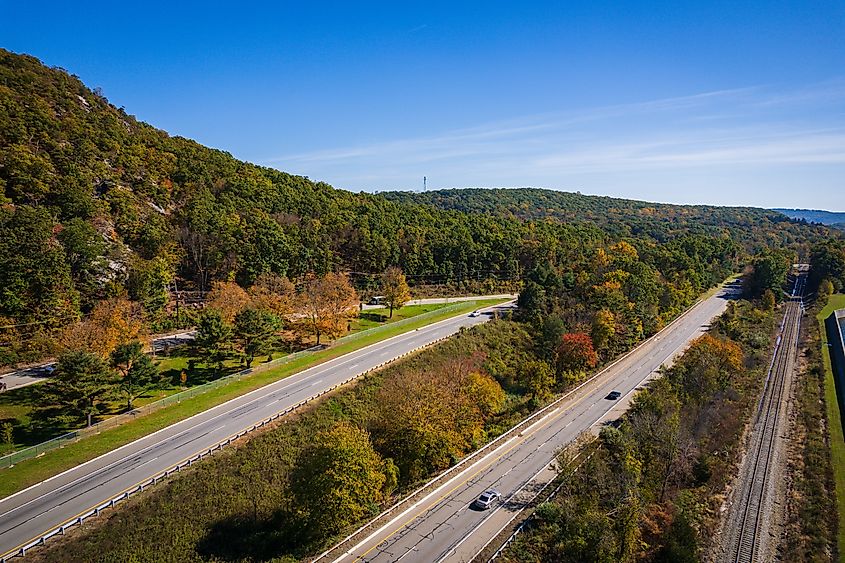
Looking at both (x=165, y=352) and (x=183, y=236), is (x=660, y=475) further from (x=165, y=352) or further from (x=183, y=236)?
(x=183, y=236)

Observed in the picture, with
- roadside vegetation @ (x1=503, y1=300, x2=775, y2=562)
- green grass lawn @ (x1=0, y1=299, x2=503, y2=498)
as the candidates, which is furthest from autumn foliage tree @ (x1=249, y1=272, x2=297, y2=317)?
roadside vegetation @ (x1=503, y1=300, x2=775, y2=562)

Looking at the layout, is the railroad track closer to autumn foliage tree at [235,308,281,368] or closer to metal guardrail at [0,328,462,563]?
metal guardrail at [0,328,462,563]

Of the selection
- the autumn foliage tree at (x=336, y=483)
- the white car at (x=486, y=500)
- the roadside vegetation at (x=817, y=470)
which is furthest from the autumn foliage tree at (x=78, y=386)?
the roadside vegetation at (x=817, y=470)

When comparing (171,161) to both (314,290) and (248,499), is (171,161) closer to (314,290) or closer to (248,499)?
(314,290)

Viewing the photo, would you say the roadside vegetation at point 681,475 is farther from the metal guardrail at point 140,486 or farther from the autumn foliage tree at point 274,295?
the autumn foliage tree at point 274,295

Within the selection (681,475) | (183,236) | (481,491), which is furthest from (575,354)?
(183,236)

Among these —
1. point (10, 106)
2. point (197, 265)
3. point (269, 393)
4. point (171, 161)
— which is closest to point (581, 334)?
point (269, 393)

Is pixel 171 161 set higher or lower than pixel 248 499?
higher
